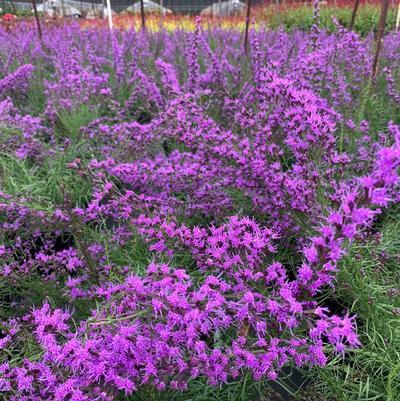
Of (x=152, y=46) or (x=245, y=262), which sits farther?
(x=152, y=46)

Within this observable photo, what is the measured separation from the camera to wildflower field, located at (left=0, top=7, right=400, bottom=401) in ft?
3.57

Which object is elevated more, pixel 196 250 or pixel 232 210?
pixel 196 250

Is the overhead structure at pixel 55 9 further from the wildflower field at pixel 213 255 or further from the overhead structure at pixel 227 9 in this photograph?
the wildflower field at pixel 213 255

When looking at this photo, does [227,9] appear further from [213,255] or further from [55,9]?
[213,255]

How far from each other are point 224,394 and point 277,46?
3.34 m

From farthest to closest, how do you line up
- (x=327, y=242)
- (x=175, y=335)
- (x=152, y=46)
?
1. (x=152, y=46)
2. (x=175, y=335)
3. (x=327, y=242)

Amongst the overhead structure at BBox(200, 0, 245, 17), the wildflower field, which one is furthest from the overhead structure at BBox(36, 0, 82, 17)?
the wildflower field

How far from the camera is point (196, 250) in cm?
138

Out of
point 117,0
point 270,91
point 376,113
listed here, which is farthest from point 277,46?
point 117,0

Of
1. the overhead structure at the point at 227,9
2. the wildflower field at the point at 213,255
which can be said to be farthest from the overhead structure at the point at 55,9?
the wildflower field at the point at 213,255

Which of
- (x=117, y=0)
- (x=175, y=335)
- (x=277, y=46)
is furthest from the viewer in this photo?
(x=117, y=0)

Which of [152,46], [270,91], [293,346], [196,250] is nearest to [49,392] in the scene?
[196,250]

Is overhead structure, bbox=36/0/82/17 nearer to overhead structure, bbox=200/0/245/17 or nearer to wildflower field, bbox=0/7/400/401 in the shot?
overhead structure, bbox=200/0/245/17

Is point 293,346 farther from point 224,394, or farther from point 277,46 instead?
point 277,46
